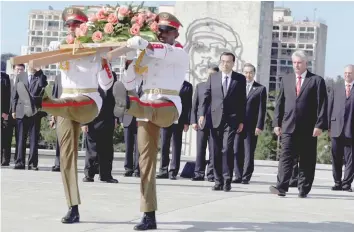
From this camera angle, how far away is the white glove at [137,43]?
24.5 ft

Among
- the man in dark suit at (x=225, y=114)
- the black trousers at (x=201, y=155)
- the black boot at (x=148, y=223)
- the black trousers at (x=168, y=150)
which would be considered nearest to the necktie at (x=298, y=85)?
the man in dark suit at (x=225, y=114)

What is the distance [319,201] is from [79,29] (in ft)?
14.5

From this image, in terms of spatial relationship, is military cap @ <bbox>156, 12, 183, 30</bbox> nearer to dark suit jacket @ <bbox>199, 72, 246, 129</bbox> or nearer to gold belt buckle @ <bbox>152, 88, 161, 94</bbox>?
gold belt buckle @ <bbox>152, 88, 161, 94</bbox>

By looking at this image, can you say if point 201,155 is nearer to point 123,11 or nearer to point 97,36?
point 123,11

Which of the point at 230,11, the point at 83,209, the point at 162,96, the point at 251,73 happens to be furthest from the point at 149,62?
the point at 230,11

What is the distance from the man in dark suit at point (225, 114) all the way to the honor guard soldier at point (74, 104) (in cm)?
337

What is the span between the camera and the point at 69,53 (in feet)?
26.6

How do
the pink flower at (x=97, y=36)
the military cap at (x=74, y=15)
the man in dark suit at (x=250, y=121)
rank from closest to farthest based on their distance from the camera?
1. the pink flower at (x=97, y=36)
2. the military cap at (x=74, y=15)
3. the man in dark suit at (x=250, y=121)

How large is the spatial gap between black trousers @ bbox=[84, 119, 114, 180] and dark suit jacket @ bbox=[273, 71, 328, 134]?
2926mm

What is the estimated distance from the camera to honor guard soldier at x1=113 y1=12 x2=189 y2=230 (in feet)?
26.0

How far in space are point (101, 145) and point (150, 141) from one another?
4.77m

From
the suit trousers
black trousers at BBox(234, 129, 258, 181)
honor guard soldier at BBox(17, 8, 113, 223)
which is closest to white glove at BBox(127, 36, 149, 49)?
the suit trousers

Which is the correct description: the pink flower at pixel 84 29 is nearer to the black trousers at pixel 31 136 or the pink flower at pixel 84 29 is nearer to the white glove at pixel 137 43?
the white glove at pixel 137 43

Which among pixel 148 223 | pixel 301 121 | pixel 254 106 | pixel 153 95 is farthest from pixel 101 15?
pixel 254 106
